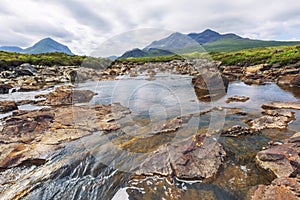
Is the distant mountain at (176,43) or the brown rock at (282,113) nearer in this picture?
the distant mountain at (176,43)

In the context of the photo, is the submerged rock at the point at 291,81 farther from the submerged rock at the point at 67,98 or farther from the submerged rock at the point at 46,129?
the submerged rock at the point at 67,98

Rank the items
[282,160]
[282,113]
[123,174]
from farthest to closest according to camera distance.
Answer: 1. [282,113]
2. [123,174]
3. [282,160]

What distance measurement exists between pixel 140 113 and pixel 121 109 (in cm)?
120

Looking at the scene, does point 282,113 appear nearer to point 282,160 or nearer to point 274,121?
point 274,121

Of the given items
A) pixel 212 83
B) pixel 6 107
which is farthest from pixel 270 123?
pixel 6 107

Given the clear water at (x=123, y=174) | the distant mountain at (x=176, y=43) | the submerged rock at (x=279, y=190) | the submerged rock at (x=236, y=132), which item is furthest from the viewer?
the distant mountain at (x=176, y=43)

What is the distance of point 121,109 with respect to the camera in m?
11.0

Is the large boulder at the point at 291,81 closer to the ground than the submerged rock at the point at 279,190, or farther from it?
closer to the ground

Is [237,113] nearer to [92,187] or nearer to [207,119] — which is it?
[207,119]

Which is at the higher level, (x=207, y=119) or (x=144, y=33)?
(x=144, y=33)

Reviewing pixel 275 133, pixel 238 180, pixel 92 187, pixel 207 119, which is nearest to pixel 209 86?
pixel 207 119

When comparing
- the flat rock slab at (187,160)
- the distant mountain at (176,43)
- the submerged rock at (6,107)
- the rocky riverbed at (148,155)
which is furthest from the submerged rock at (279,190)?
the submerged rock at (6,107)

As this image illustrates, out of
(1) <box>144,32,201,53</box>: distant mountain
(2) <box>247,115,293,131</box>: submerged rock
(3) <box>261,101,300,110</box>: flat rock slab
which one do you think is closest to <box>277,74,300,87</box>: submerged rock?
(3) <box>261,101,300,110</box>: flat rock slab

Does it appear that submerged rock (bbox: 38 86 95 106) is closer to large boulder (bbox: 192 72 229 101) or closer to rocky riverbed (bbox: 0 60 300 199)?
rocky riverbed (bbox: 0 60 300 199)
